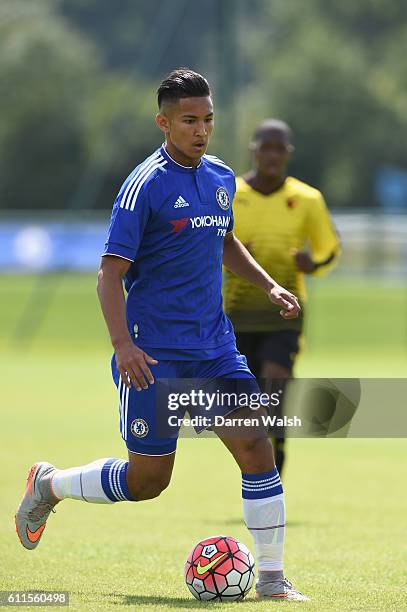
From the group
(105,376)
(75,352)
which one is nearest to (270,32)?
(75,352)

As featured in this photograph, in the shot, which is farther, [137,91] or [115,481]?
[137,91]

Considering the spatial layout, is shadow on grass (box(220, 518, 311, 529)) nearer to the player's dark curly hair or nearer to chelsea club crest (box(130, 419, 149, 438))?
chelsea club crest (box(130, 419, 149, 438))

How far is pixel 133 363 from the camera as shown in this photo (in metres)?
6.16

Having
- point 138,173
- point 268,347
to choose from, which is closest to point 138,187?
point 138,173

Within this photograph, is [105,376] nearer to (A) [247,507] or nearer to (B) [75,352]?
(B) [75,352]

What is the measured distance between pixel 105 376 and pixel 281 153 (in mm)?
12369

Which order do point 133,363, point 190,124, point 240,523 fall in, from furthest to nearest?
1. point 240,523
2. point 190,124
3. point 133,363

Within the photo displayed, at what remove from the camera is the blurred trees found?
5778cm

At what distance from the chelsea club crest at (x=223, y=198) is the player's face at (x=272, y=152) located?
127 inches

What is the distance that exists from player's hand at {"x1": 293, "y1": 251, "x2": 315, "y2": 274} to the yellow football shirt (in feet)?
0.14

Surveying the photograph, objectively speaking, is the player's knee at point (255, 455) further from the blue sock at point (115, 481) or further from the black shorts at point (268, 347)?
the black shorts at point (268, 347)

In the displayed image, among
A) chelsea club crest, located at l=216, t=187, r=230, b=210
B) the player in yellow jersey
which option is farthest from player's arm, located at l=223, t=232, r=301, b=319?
the player in yellow jersey

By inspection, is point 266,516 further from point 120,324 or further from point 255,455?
point 120,324

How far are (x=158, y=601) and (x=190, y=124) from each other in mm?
2278
